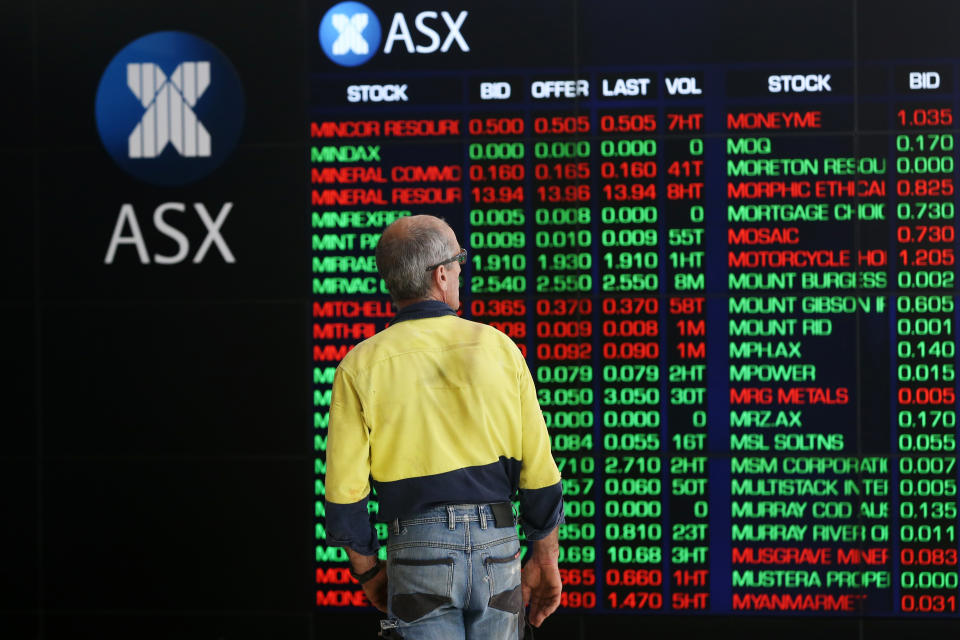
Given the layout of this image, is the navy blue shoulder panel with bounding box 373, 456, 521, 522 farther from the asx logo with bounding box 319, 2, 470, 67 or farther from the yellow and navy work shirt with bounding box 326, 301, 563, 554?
the asx logo with bounding box 319, 2, 470, 67

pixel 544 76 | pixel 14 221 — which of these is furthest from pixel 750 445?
pixel 14 221

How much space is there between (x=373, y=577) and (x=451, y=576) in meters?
0.31

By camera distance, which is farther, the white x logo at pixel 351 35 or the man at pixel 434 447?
the white x logo at pixel 351 35

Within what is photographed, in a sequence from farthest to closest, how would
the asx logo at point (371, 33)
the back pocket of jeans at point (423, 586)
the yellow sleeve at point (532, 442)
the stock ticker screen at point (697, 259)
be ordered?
the asx logo at point (371, 33), the stock ticker screen at point (697, 259), the yellow sleeve at point (532, 442), the back pocket of jeans at point (423, 586)

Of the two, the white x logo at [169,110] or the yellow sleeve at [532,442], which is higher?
the white x logo at [169,110]

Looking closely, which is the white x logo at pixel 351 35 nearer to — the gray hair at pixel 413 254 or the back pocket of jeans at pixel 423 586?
the gray hair at pixel 413 254

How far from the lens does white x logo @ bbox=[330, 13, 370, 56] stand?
358 centimetres

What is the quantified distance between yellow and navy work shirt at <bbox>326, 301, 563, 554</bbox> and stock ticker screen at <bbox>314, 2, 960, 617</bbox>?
146 centimetres

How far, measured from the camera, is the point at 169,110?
3.61 metres

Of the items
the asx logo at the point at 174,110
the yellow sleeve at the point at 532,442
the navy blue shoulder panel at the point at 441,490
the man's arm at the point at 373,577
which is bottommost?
the man's arm at the point at 373,577

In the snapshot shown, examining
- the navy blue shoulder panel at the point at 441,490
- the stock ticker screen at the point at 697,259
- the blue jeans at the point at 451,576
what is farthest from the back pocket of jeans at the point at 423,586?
the stock ticker screen at the point at 697,259

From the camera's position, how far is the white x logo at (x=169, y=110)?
361 centimetres

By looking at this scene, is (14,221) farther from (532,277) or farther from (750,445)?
(750,445)

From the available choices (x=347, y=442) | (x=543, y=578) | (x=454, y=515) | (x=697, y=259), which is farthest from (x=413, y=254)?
(x=697, y=259)
